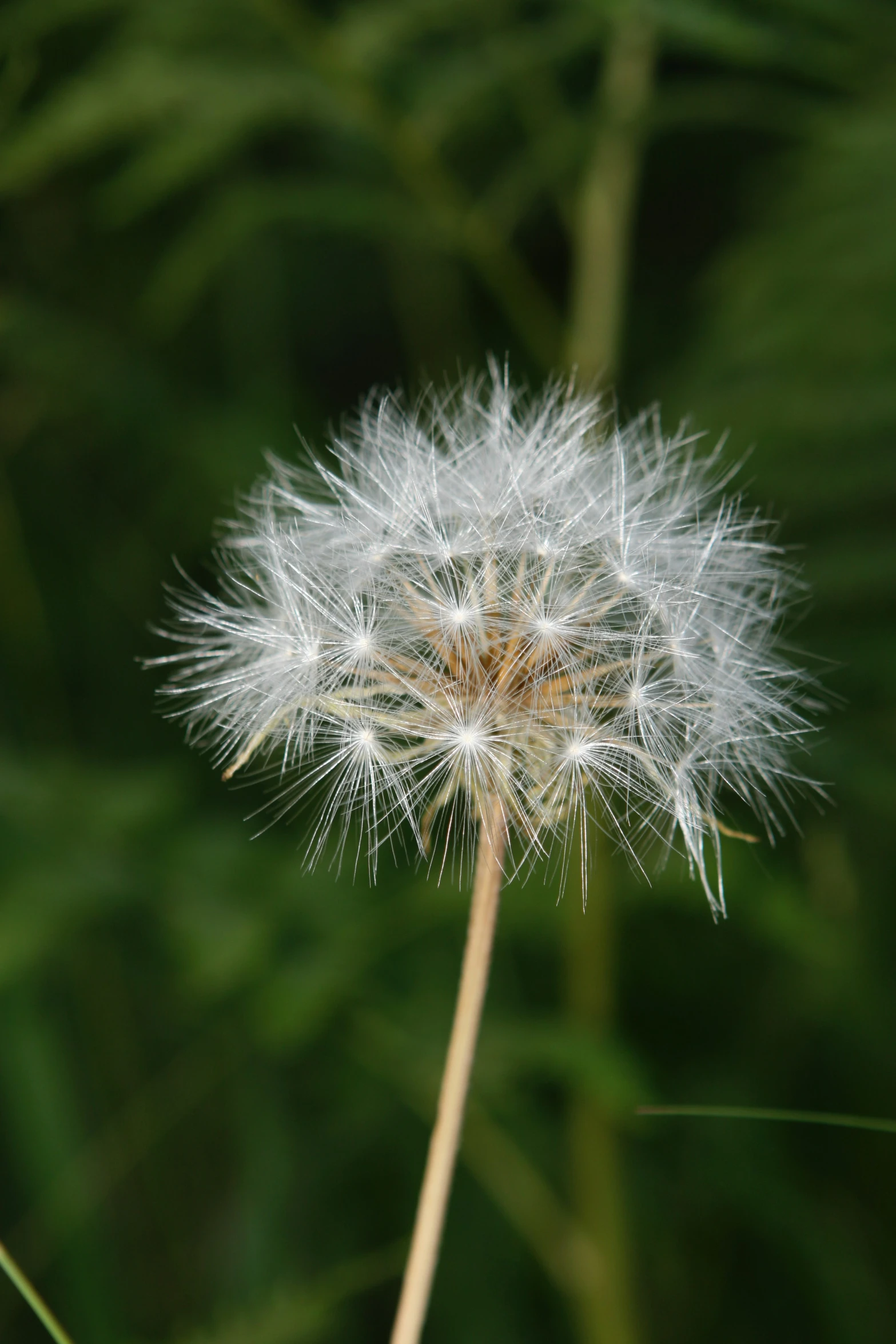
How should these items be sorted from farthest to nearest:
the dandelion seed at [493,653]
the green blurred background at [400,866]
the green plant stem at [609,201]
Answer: the green plant stem at [609,201]
the green blurred background at [400,866]
the dandelion seed at [493,653]

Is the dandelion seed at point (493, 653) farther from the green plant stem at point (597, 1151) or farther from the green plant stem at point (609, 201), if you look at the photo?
the green plant stem at point (609, 201)

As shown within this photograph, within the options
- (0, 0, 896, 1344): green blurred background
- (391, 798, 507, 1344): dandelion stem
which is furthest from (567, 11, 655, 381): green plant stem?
(391, 798, 507, 1344): dandelion stem

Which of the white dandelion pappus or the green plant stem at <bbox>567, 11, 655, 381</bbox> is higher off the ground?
the green plant stem at <bbox>567, 11, 655, 381</bbox>

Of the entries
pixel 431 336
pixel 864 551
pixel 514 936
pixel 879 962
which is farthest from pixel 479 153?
pixel 879 962

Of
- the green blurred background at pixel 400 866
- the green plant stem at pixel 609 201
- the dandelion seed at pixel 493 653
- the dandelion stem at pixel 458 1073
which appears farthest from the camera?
the green plant stem at pixel 609 201

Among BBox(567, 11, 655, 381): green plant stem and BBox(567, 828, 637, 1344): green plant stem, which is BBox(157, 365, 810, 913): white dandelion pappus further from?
BBox(567, 11, 655, 381): green plant stem

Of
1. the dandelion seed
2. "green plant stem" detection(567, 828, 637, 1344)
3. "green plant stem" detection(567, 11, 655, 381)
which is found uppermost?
"green plant stem" detection(567, 11, 655, 381)

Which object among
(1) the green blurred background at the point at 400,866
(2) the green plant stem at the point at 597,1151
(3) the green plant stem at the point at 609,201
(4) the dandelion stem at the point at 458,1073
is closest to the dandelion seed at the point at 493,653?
(4) the dandelion stem at the point at 458,1073
